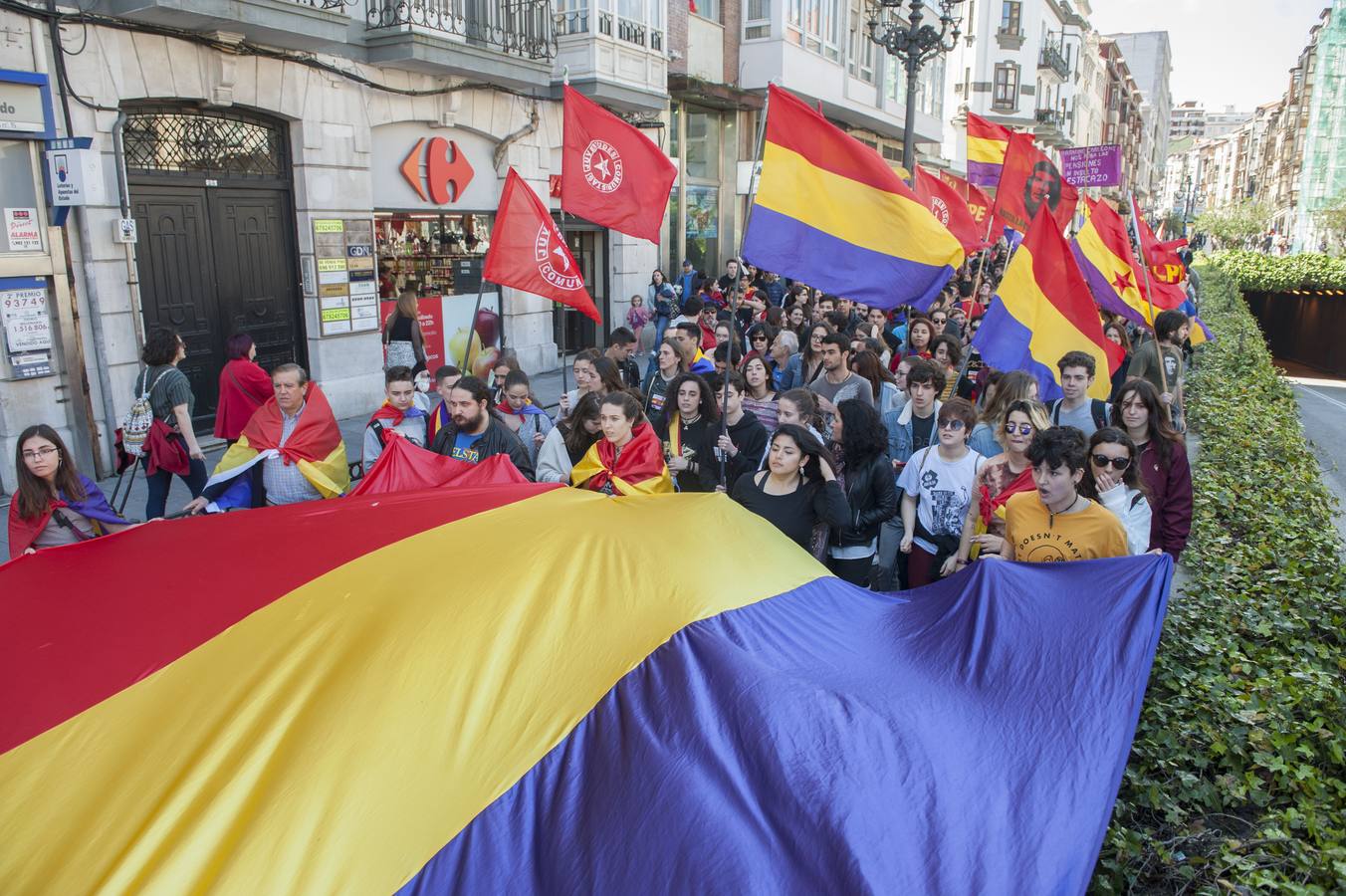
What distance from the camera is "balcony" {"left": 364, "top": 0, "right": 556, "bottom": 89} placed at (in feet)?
39.9

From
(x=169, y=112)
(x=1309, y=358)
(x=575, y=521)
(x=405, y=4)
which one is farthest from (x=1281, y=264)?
(x=575, y=521)

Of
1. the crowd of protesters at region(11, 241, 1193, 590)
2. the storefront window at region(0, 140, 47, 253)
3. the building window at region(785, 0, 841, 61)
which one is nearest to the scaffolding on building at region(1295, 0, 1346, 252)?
the building window at region(785, 0, 841, 61)

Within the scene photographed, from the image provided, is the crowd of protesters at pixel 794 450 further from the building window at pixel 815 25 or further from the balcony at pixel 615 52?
the building window at pixel 815 25

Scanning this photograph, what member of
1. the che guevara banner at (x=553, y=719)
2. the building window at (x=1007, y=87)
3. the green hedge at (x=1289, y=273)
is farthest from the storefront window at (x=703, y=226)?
the building window at (x=1007, y=87)

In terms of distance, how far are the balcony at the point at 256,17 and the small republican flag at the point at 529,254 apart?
4319 mm

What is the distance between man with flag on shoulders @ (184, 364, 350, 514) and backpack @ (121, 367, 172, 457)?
1456 mm

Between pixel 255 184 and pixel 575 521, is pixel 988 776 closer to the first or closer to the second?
pixel 575 521

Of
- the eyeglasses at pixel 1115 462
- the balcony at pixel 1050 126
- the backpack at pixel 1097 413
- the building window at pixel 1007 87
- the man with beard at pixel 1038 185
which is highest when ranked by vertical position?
the building window at pixel 1007 87

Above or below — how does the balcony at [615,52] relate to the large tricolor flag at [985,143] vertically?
above

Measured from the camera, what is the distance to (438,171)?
1381 cm

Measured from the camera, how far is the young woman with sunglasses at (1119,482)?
173 inches

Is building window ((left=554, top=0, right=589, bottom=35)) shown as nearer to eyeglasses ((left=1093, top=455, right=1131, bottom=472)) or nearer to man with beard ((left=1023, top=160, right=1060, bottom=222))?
man with beard ((left=1023, top=160, right=1060, bottom=222))

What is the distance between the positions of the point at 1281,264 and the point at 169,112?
31984 millimetres

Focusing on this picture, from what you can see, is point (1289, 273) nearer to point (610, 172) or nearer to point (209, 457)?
point (610, 172)
